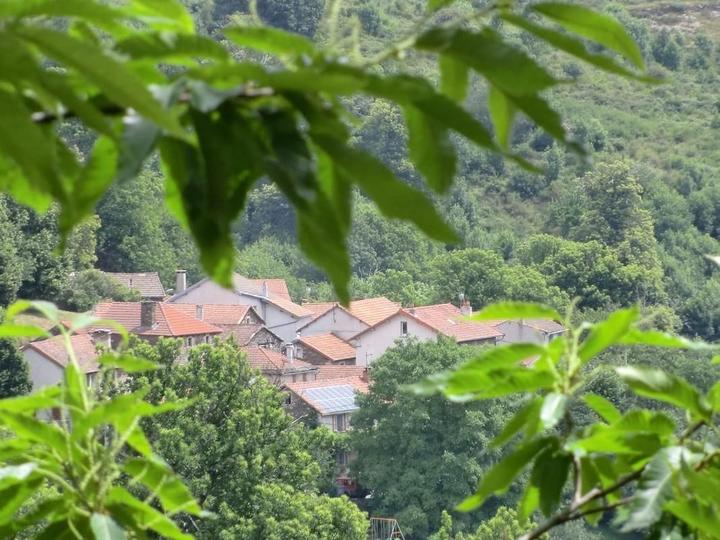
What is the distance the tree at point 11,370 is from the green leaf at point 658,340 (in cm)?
2968

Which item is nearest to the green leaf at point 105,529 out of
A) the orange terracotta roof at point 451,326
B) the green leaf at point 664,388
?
the green leaf at point 664,388

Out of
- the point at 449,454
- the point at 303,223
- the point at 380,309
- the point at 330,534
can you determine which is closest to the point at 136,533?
the point at 303,223

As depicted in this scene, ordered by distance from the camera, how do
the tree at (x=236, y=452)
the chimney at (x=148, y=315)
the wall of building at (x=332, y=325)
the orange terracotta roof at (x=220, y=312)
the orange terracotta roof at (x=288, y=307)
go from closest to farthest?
the tree at (x=236, y=452)
the chimney at (x=148, y=315)
the orange terracotta roof at (x=220, y=312)
the wall of building at (x=332, y=325)
the orange terracotta roof at (x=288, y=307)

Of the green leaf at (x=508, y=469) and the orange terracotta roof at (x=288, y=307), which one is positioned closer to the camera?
the green leaf at (x=508, y=469)

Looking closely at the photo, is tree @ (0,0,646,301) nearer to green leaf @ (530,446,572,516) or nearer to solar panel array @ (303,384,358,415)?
green leaf @ (530,446,572,516)

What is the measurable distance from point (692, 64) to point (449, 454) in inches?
1888

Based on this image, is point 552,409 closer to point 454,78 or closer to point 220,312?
point 454,78

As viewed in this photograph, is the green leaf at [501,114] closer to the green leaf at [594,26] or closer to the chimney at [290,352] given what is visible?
the green leaf at [594,26]

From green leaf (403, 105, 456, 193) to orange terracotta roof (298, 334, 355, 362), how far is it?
39.6 metres

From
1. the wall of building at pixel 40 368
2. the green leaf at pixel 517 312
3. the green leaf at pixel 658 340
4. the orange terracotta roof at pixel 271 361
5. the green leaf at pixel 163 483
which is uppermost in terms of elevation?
the green leaf at pixel 517 312

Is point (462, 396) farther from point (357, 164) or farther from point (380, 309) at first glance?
point (380, 309)

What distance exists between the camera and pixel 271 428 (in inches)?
835

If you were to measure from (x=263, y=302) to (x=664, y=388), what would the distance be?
143 ft

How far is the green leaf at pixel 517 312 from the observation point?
1.05 metres
